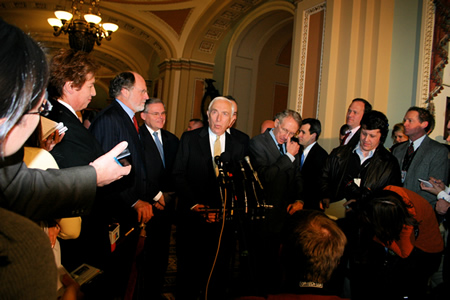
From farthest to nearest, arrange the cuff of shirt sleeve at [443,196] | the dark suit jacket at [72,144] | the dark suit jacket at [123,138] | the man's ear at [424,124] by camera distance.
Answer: the man's ear at [424,124], the cuff of shirt sleeve at [443,196], the dark suit jacket at [123,138], the dark suit jacket at [72,144]

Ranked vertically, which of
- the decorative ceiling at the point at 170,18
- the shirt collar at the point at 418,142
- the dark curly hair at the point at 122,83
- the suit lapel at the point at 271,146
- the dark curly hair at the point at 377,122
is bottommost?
the suit lapel at the point at 271,146

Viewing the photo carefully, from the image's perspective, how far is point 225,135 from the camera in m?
2.70

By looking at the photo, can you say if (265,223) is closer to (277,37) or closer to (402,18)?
(402,18)

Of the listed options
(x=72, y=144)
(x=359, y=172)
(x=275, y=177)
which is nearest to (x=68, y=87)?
(x=72, y=144)

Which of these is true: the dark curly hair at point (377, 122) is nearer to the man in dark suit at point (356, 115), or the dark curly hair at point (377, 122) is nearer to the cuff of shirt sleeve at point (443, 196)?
the man in dark suit at point (356, 115)

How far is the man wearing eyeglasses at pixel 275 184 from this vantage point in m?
2.58

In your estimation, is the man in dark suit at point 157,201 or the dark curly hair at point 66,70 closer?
the dark curly hair at point 66,70

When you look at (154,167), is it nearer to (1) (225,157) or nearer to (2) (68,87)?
(1) (225,157)

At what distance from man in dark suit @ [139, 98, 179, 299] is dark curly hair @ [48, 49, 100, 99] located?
1036 millimetres

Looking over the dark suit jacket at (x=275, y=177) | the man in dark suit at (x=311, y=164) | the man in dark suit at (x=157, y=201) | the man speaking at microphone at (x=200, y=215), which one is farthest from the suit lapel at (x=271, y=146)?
the man in dark suit at (x=157, y=201)

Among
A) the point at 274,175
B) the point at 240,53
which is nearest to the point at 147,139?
the point at 274,175

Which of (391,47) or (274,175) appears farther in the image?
(391,47)

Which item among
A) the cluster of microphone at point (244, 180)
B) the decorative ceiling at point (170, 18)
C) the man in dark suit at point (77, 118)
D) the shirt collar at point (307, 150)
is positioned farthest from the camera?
the decorative ceiling at point (170, 18)

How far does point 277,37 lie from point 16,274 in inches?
389
